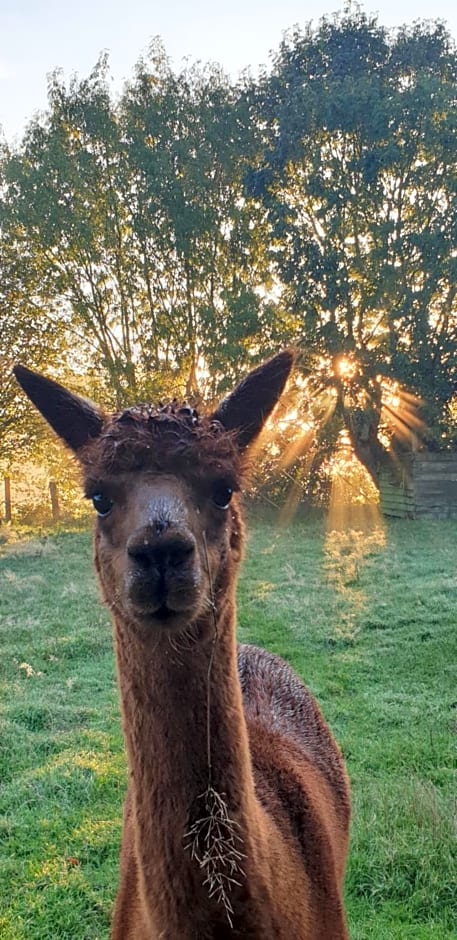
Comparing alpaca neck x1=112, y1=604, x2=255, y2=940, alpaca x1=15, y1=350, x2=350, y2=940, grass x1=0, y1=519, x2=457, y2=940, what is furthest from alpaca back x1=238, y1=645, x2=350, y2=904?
grass x1=0, y1=519, x2=457, y2=940

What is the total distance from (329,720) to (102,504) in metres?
4.53

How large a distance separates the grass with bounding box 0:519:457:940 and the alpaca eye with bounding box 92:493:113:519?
2.70 m

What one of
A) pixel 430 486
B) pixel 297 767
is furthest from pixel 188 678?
pixel 430 486

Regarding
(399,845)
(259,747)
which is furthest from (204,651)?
(399,845)

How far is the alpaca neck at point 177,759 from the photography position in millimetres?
2018

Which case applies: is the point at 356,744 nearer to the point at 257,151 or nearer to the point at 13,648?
the point at 13,648

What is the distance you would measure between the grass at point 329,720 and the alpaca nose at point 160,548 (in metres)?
2.83

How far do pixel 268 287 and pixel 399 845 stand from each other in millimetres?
17660

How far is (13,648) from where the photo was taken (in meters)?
8.41

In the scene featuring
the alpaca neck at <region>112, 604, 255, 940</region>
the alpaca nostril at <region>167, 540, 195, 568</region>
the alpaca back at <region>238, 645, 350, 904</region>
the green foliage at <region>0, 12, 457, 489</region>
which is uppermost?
the green foliage at <region>0, 12, 457, 489</region>

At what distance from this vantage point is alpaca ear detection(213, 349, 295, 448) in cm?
266

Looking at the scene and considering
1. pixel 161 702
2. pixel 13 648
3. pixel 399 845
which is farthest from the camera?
pixel 13 648

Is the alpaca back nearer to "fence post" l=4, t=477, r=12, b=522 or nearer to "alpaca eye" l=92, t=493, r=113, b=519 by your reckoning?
"alpaca eye" l=92, t=493, r=113, b=519

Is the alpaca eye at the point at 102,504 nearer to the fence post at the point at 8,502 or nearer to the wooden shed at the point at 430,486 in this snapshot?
the wooden shed at the point at 430,486
